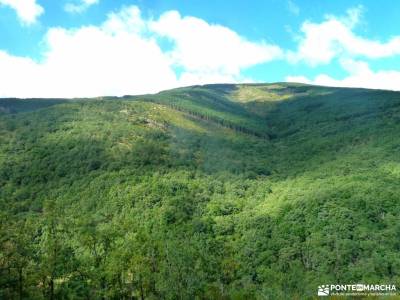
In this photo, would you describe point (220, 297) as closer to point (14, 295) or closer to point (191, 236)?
point (14, 295)

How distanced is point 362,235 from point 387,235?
7667 mm

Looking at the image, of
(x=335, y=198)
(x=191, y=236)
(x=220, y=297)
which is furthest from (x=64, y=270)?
(x=335, y=198)

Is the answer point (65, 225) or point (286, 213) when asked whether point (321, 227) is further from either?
point (65, 225)

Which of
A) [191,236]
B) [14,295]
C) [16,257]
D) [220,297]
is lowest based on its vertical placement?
[191,236]

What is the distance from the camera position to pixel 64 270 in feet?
186

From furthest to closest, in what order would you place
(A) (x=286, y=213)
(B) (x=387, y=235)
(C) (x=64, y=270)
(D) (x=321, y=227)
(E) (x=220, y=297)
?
(A) (x=286, y=213) → (D) (x=321, y=227) → (B) (x=387, y=235) → (E) (x=220, y=297) → (C) (x=64, y=270)

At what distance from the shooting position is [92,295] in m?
63.7

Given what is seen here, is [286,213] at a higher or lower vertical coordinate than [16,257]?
lower

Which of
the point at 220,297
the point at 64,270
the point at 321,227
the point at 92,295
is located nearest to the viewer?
the point at 64,270

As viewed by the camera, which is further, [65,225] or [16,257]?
[65,225]

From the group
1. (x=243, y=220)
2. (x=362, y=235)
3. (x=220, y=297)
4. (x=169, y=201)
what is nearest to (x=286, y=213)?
(x=243, y=220)

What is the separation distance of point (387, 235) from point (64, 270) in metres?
123

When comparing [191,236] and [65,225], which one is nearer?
[65,225]

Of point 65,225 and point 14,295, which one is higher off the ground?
point 65,225
